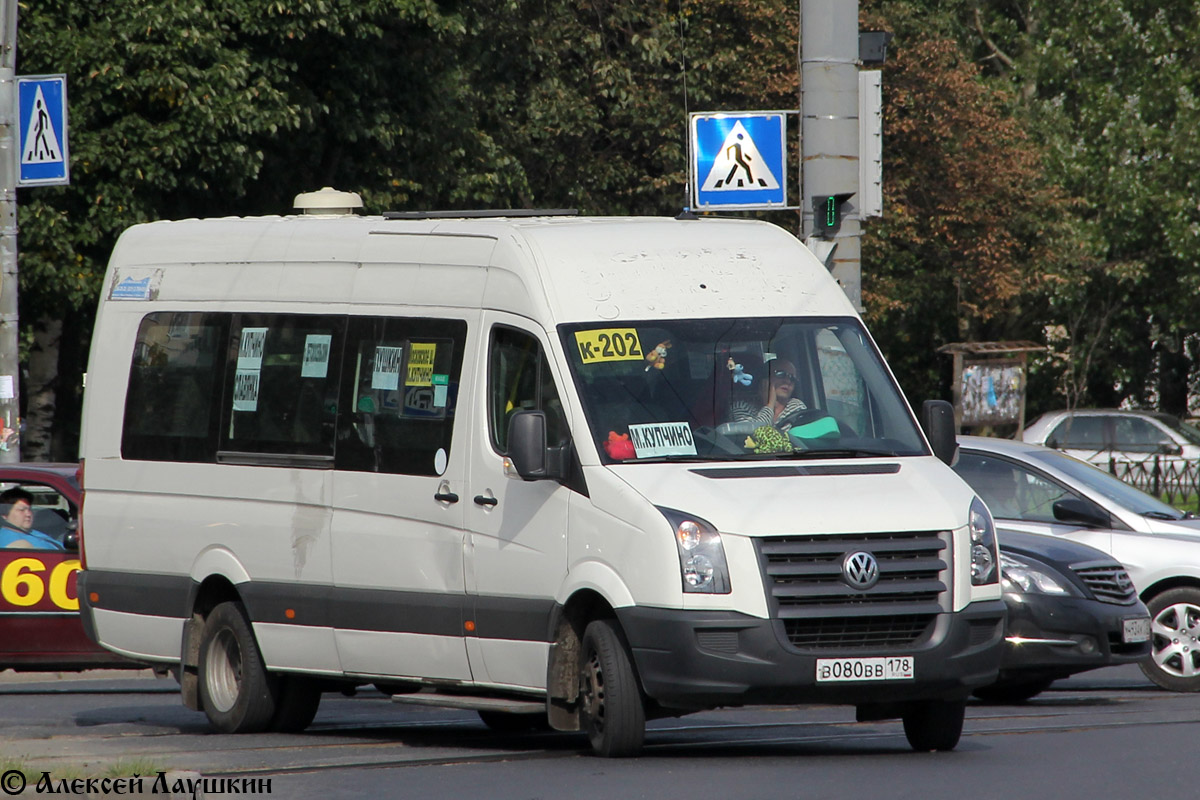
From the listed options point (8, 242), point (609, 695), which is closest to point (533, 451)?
point (609, 695)

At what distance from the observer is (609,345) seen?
8758mm

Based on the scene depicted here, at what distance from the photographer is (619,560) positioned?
26.6 feet

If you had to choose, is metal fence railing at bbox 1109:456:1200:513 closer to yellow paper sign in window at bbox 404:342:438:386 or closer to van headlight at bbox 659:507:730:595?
yellow paper sign in window at bbox 404:342:438:386

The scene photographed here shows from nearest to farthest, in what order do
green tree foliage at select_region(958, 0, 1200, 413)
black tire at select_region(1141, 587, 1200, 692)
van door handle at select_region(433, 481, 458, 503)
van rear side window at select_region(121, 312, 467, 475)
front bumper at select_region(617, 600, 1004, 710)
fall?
1. front bumper at select_region(617, 600, 1004, 710)
2. van door handle at select_region(433, 481, 458, 503)
3. van rear side window at select_region(121, 312, 467, 475)
4. black tire at select_region(1141, 587, 1200, 692)
5. green tree foliage at select_region(958, 0, 1200, 413)

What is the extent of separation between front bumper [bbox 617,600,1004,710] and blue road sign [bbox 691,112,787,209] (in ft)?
18.9

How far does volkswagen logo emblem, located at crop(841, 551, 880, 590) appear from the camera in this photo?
799 cm

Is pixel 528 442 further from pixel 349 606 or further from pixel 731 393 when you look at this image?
pixel 349 606

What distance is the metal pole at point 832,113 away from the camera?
1327cm

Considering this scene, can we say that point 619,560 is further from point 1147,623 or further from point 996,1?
point 996,1

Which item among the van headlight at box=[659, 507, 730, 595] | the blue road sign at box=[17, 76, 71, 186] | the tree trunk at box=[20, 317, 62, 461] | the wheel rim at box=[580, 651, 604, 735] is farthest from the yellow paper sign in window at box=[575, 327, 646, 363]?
the tree trunk at box=[20, 317, 62, 461]

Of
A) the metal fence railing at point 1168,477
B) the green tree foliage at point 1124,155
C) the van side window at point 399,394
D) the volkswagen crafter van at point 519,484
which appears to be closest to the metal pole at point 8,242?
the volkswagen crafter van at point 519,484

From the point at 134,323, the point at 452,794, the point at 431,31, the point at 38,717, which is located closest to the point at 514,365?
the point at 452,794

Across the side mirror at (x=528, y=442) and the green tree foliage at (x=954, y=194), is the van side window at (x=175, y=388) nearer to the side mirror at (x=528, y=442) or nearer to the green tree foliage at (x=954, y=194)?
the side mirror at (x=528, y=442)

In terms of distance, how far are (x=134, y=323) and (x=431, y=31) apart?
42.2 feet
